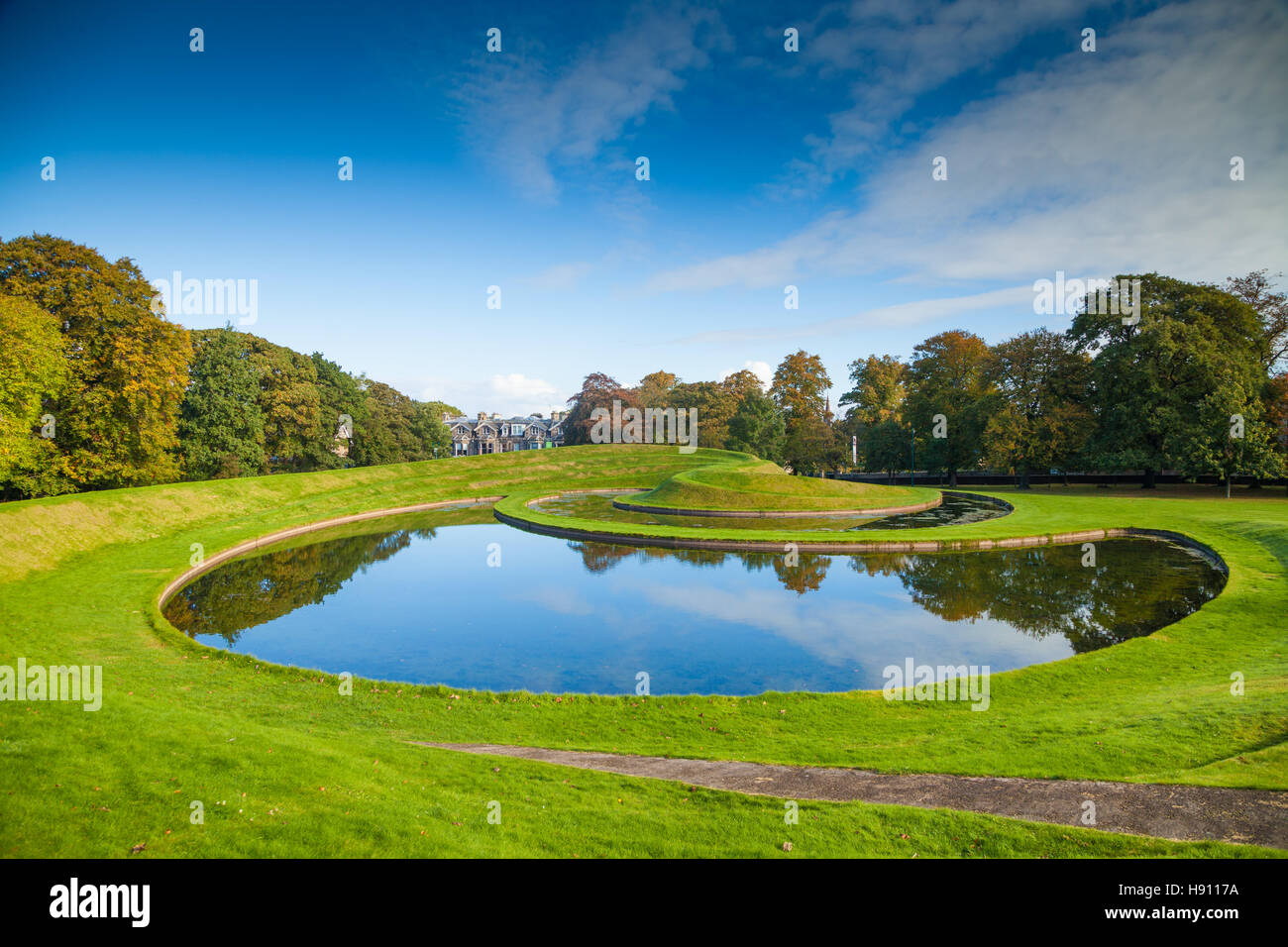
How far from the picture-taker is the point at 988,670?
13383 millimetres

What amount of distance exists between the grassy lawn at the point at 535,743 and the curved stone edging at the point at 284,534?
2635 millimetres

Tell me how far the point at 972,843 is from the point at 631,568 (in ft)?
61.9

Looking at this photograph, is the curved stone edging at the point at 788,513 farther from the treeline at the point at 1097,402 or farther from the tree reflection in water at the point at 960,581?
the treeline at the point at 1097,402

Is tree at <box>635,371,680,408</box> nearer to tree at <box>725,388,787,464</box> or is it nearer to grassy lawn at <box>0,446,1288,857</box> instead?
Answer: tree at <box>725,388,787,464</box>

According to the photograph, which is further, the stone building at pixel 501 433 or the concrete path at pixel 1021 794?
the stone building at pixel 501 433

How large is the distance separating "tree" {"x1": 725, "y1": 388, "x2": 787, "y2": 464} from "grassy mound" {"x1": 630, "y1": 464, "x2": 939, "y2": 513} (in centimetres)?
2751

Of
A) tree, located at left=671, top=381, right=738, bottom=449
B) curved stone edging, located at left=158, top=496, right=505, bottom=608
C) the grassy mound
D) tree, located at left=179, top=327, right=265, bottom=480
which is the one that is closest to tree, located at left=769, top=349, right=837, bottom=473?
tree, located at left=671, top=381, right=738, bottom=449

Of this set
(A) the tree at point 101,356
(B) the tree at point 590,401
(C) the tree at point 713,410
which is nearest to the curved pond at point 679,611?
(A) the tree at point 101,356

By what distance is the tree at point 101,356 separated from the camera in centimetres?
3238

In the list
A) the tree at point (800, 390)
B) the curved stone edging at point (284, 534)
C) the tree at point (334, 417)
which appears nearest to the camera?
the curved stone edging at point (284, 534)

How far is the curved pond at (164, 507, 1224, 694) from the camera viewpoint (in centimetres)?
1421

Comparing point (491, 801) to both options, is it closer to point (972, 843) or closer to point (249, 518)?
point (972, 843)

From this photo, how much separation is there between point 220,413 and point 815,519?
4803cm
